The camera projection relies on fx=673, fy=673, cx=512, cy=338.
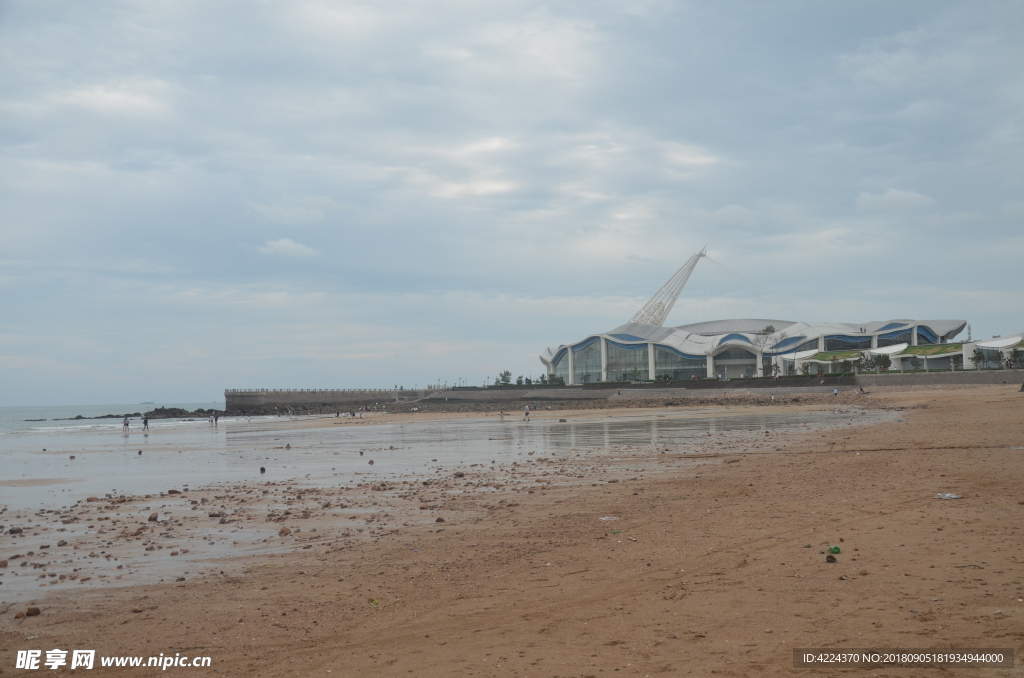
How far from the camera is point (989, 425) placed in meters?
23.3

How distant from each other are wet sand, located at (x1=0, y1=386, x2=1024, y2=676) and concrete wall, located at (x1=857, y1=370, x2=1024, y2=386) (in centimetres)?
5424

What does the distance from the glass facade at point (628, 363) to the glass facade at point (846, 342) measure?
32.6 meters

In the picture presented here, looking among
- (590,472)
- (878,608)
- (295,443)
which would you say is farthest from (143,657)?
(295,443)

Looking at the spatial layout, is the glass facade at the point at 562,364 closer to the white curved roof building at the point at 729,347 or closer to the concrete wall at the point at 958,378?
the white curved roof building at the point at 729,347

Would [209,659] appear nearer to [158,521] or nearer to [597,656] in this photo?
[597,656]

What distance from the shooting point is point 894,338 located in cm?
12075

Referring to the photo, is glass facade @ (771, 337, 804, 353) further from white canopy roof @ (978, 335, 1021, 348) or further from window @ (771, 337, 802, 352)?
white canopy roof @ (978, 335, 1021, 348)

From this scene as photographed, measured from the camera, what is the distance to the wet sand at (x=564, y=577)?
564cm

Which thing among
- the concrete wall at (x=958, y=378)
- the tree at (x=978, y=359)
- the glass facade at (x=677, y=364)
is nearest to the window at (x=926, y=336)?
the glass facade at (x=677, y=364)

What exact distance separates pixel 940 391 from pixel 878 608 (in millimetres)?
59092

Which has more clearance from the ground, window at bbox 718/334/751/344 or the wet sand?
window at bbox 718/334/751/344

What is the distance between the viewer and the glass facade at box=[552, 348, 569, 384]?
452 feet

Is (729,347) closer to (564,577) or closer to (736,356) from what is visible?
(736,356)

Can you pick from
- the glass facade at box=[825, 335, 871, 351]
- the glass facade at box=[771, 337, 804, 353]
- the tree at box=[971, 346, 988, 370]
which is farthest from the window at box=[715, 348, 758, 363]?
the tree at box=[971, 346, 988, 370]
